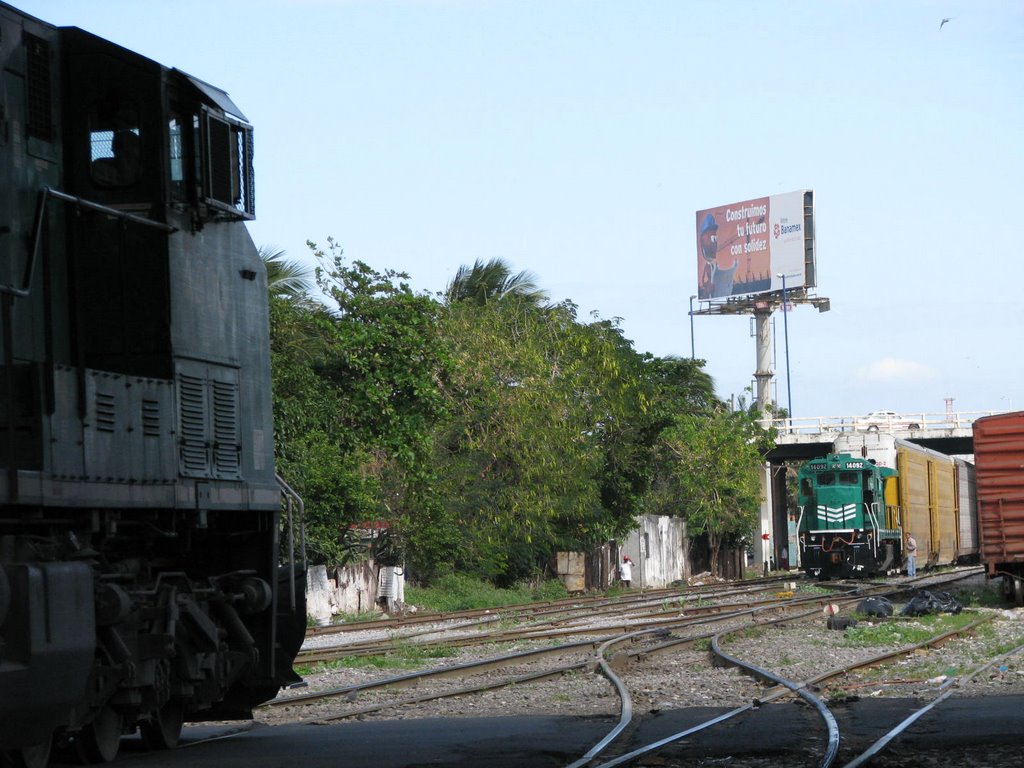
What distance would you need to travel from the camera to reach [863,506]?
109 feet

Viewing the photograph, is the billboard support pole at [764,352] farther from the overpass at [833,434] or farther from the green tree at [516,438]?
the green tree at [516,438]

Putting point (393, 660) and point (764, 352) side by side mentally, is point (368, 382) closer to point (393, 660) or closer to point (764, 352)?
point (393, 660)

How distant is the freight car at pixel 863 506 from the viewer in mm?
33000

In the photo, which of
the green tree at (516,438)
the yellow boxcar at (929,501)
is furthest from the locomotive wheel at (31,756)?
the yellow boxcar at (929,501)

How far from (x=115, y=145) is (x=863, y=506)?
27.5 m

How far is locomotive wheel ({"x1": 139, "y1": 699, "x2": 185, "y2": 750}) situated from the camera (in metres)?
9.02

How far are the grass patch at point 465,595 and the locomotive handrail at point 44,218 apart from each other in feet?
69.8

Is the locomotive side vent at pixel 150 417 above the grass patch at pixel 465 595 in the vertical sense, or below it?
above

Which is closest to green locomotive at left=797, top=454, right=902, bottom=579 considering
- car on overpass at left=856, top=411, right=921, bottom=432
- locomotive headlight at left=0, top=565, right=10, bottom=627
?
car on overpass at left=856, top=411, right=921, bottom=432

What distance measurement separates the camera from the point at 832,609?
21.3 meters

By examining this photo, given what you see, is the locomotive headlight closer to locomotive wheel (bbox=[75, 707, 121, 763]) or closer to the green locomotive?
locomotive wheel (bbox=[75, 707, 121, 763])

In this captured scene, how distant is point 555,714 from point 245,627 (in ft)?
9.01

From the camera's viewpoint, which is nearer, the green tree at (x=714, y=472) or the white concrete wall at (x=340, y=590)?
the white concrete wall at (x=340, y=590)

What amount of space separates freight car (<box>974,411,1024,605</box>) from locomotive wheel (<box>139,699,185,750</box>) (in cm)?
1687
